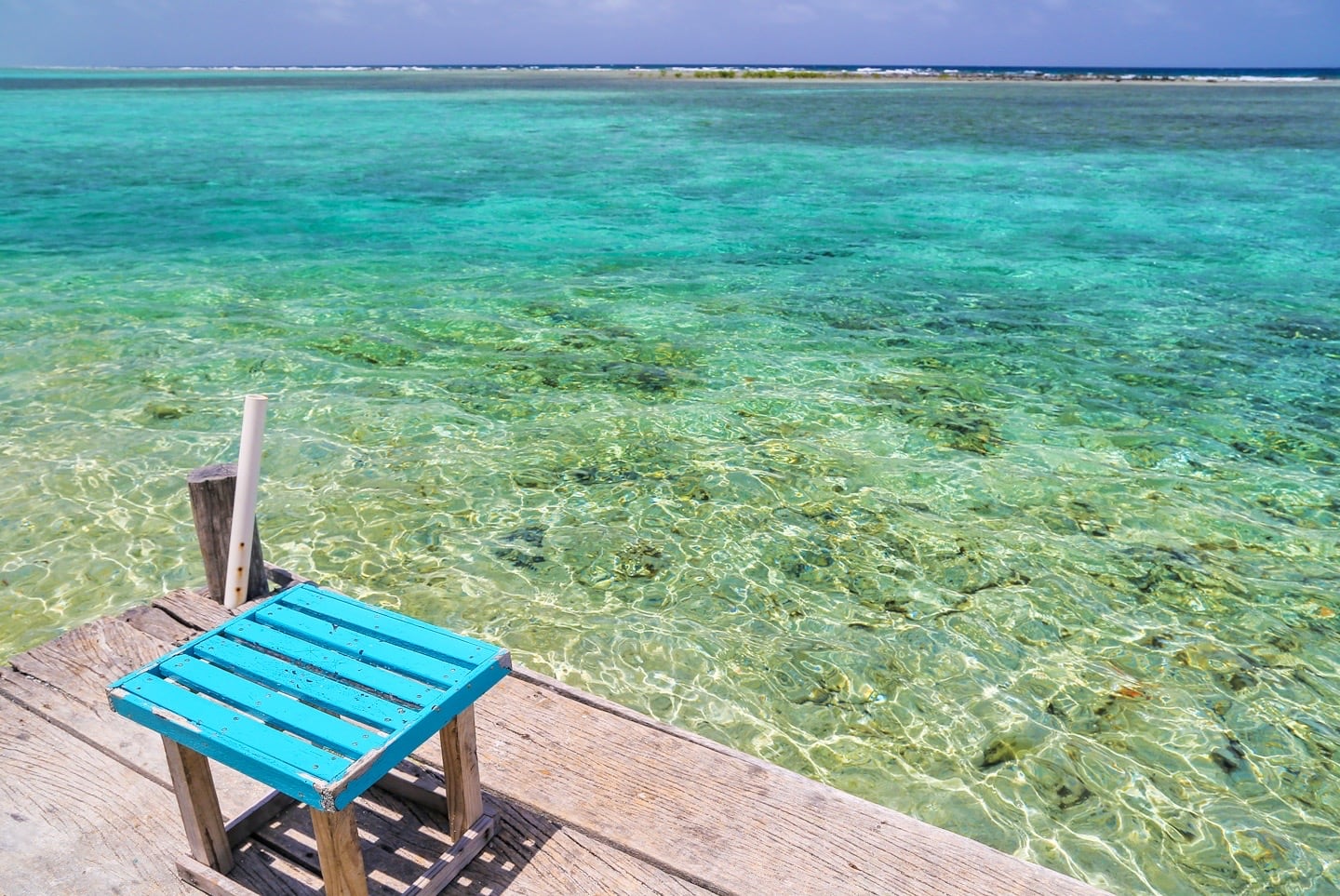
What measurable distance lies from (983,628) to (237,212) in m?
21.9

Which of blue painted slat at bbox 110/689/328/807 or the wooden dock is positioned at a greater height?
blue painted slat at bbox 110/689/328/807

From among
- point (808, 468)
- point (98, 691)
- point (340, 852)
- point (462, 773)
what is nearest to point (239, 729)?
point (340, 852)

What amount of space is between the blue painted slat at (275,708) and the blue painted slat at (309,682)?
4cm

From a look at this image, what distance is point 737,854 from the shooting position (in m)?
3.87

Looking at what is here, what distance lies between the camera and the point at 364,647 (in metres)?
3.69

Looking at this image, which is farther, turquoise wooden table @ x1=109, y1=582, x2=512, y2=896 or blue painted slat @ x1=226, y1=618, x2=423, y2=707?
blue painted slat @ x1=226, y1=618, x2=423, y2=707

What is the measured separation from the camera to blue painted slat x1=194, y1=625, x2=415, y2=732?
129 inches

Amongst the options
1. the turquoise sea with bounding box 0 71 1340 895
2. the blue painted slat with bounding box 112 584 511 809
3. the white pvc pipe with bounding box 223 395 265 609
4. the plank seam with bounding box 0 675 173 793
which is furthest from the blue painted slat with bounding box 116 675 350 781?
the turquoise sea with bounding box 0 71 1340 895

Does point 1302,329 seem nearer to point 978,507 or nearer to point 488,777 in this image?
point 978,507

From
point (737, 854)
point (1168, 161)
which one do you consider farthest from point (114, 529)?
point (1168, 161)

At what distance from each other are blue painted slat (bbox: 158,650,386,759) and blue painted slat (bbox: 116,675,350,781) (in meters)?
0.04

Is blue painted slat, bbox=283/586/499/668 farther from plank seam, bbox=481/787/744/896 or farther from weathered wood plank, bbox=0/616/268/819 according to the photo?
weathered wood plank, bbox=0/616/268/819

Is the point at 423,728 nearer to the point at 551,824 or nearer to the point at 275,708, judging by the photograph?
the point at 275,708

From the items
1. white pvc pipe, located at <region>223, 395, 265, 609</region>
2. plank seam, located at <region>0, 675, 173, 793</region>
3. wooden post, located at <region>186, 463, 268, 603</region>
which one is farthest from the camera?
wooden post, located at <region>186, 463, 268, 603</region>
